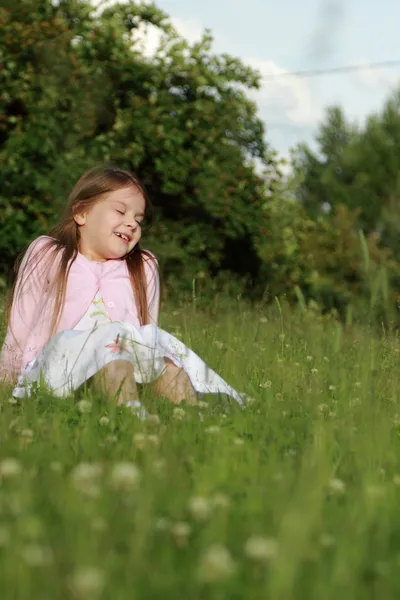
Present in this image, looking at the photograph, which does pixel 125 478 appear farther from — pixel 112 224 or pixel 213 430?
pixel 112 224

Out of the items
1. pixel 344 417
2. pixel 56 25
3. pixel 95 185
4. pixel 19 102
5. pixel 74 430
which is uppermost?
pixel 56 25

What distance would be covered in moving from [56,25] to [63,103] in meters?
1.00

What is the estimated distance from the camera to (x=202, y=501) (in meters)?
2.00

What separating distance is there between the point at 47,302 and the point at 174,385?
2.75 ft

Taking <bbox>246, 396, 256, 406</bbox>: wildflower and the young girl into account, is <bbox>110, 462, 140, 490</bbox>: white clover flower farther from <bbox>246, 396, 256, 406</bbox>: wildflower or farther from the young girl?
<bbox>246, 396, 256, 406</bbox>: wildflower

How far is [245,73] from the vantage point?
11648mm

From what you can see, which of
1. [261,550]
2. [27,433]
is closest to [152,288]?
[27,433]

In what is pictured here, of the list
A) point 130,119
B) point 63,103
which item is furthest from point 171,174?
point 63,103

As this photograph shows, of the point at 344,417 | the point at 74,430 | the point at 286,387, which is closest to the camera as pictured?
the point at 74,430

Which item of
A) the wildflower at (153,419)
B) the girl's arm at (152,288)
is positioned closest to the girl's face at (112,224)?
the girl's arm at (152,288)

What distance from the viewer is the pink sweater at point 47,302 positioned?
14.1 feet

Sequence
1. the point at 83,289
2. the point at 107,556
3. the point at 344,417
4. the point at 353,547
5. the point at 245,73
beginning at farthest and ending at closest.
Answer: the point at 245,73 < the point at 83,289 < the point at 344,417 < the point at 353,547 < the point at 107,556

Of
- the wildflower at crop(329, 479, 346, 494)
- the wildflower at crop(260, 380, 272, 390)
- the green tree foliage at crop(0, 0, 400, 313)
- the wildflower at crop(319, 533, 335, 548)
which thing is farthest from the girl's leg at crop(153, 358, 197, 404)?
the green tree foliage at crop(0, 0, 400, 313)

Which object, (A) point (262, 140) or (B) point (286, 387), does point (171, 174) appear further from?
(B) point (286, 387)
